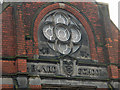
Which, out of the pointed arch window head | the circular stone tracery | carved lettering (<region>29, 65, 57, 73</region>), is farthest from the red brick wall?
carved lettering (<region>29, 65, 57, 73</region>)

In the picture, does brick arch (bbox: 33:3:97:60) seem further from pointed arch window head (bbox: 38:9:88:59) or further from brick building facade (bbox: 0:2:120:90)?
pointed arch window head (bbox: 38:9:88:59)

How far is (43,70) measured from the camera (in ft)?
46.2

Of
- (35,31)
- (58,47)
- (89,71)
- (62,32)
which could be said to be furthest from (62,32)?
(89,71)

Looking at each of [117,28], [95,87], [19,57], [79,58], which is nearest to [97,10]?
[117,28]

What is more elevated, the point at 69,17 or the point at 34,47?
the point at 69,17

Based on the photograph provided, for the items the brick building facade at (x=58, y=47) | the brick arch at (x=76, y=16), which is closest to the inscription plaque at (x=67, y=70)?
the brick building facade at (x=58, y=47)

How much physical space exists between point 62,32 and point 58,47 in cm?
91

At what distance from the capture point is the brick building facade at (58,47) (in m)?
13.7

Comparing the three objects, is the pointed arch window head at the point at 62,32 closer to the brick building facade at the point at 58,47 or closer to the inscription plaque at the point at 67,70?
the brick building facade at the point at 58,47

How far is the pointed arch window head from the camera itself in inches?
598

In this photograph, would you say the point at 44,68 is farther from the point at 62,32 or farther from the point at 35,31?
the point at 62,32

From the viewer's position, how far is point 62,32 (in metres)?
15.7

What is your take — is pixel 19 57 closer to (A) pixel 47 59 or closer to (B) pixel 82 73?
(A) pixel 47 59

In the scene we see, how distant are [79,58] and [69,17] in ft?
7.82
